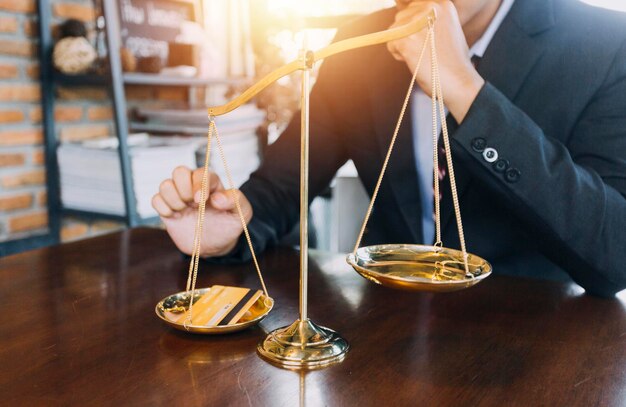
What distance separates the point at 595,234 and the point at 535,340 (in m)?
0.37

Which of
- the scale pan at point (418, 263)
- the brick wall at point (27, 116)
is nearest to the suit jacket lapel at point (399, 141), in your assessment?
the scale pan at point (418, 263)

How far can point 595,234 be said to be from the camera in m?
1.10

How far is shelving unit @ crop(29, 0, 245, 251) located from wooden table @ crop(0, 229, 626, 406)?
3.56ft

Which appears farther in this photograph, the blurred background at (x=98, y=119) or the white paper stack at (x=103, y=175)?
the white paper stack at (x=103, y=175)

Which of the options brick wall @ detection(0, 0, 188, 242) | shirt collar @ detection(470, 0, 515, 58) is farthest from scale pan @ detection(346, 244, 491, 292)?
brick wall @ detection(0, 0, 188, 242)

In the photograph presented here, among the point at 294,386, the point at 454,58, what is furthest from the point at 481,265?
the point at 454,58

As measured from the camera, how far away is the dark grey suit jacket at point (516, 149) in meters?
1.06

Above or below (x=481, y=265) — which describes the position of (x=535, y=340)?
below

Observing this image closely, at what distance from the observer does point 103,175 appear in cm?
224

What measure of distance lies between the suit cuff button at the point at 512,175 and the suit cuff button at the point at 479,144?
66 mm

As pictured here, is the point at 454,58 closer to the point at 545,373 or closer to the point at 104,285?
the point at 545,373

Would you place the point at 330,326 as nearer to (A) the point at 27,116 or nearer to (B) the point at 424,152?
(B) the point at 424,152

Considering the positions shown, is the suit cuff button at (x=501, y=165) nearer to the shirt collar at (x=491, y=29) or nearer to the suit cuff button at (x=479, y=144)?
the suit cuff button at (x=479, y=144)

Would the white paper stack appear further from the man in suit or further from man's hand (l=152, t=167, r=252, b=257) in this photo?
man's hand (l=152, t=167, r=252, b=257)
